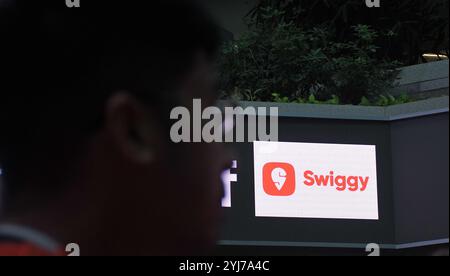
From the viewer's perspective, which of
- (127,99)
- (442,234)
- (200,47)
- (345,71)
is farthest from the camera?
(345,71)

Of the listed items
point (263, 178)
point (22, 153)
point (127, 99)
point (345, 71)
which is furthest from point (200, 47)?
point (345, 71)

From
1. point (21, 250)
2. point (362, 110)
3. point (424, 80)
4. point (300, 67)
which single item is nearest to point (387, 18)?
point (300, 67)

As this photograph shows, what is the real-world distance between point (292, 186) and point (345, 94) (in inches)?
113

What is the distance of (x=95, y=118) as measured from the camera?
1.40 meters

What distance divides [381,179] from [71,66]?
989 cm

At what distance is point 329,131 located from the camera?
10945 mm

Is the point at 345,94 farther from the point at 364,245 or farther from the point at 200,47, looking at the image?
the point at 200,47

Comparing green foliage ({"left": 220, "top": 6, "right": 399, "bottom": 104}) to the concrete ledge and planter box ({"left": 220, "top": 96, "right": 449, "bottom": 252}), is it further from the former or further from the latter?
planter box ({"left": 220, "top": 96, "right": 449, "bottom": 252})

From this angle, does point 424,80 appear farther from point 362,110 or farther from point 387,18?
point 387,18

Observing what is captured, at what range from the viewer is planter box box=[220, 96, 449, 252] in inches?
416

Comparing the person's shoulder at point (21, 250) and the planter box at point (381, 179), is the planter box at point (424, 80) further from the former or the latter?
the person's shoulder at point (21, 250)

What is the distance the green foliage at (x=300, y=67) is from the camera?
42.2 feet

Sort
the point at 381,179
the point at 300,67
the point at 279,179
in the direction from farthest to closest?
the point at 300,67 < the point at 381,179 < the point at 279,179

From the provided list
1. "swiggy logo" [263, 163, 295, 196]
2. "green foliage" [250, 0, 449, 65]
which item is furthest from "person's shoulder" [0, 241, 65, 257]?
"green foliage" [250, 0, 449, 65]
